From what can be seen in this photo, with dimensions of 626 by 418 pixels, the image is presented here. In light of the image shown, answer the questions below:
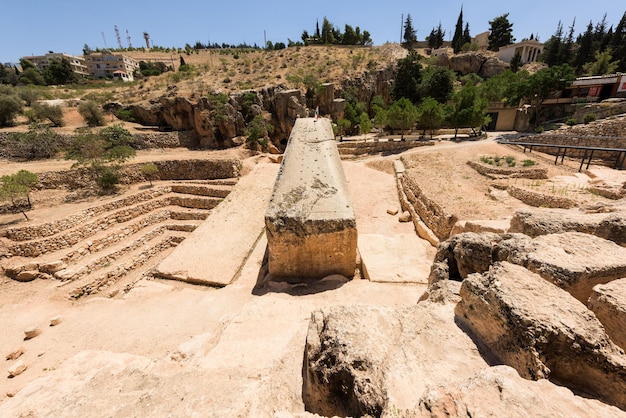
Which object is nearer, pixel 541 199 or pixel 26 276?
pixel 541 199

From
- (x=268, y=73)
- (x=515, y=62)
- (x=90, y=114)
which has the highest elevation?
(x=515, y=62)

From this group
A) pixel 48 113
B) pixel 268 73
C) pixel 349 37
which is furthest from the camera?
pixel 349 37

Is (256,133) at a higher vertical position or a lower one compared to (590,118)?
lower

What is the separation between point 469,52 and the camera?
45594 millimetres

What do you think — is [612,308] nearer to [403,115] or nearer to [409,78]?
[403,115]

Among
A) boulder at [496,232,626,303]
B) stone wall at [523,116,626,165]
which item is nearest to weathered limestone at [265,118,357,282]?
boulder at [496,232,626,303]

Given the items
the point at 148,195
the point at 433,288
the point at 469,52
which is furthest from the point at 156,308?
the point at 469,52

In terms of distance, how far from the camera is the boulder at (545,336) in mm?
1901

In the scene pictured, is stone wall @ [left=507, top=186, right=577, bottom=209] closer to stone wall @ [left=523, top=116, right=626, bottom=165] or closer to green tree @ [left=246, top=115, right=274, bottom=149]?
stone wall @ [left=523, top=116, right=626, bottom=165]

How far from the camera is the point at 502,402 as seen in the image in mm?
1518

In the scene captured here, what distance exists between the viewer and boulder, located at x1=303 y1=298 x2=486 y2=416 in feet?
6.54

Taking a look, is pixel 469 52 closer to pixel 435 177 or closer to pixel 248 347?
pixel 435 177

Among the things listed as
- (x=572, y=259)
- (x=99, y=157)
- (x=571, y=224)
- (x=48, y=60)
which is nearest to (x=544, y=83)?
(x=571, y=224)

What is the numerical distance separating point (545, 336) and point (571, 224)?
10.2 feet
